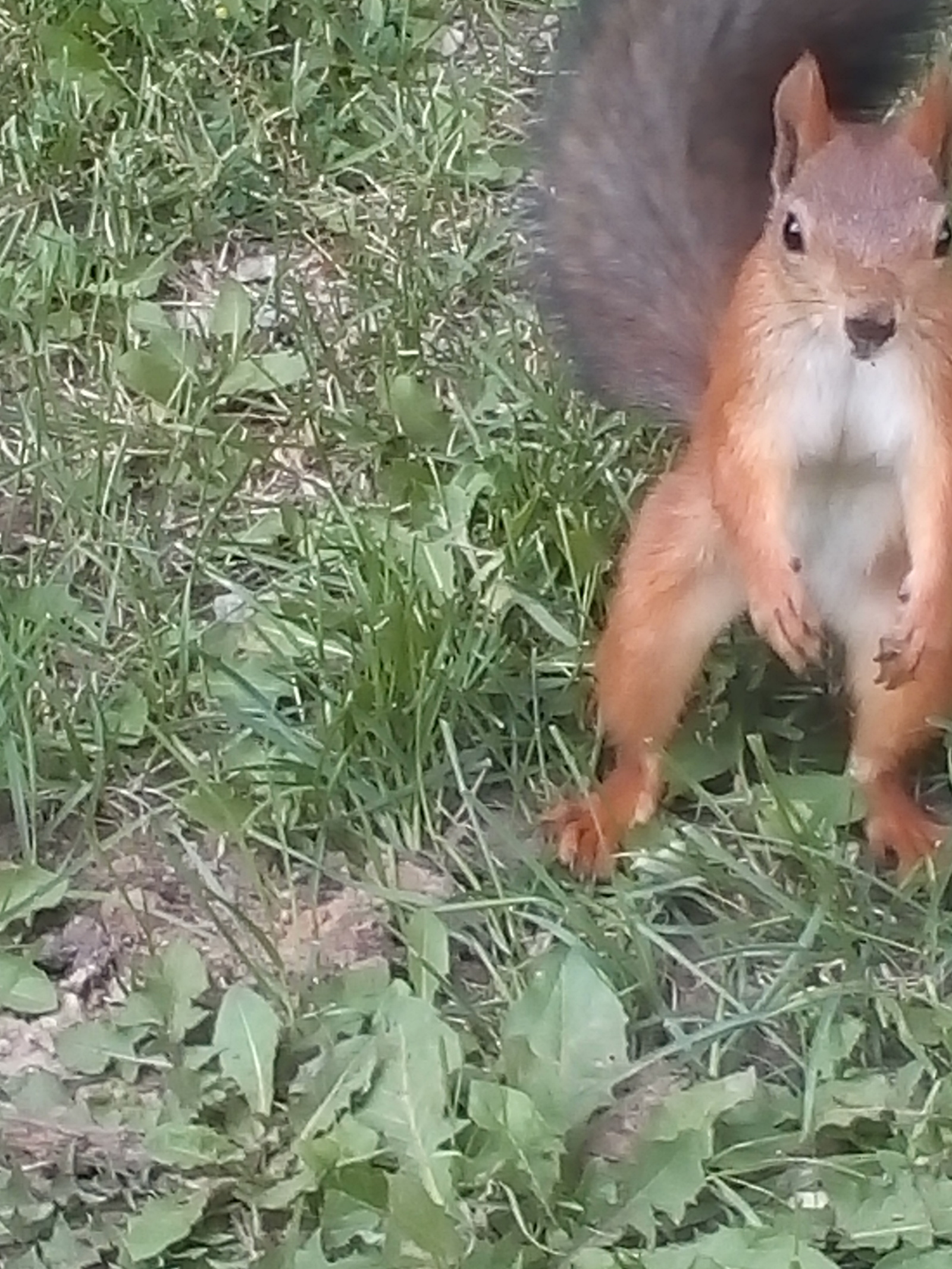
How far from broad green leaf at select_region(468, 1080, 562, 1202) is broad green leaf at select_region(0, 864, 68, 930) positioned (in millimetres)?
415

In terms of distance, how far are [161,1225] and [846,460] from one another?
2.44 feet

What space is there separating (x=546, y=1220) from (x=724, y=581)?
531 mm

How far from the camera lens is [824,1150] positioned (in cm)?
161

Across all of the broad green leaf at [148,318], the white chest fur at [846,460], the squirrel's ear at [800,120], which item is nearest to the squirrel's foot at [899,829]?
the white chest fur at [846,460]

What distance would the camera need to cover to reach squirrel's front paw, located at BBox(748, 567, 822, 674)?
1.69m

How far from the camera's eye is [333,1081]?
5.35 ft

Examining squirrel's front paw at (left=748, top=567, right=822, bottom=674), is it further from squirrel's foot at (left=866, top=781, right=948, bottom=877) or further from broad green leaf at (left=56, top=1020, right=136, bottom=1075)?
broad green leaf at (left=56, top=1020, right=136, bottom=1075)

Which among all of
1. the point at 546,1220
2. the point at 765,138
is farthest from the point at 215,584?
the point at 546,1220

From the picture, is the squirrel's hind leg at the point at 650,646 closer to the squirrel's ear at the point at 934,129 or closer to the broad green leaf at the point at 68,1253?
the squirrel's ear at the point at 934,129

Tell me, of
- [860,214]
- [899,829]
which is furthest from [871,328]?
[899,829]

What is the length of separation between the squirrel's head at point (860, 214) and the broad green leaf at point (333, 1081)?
61 cm

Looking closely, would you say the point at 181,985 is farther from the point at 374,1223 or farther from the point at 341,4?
the point at 341,4

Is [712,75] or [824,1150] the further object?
[712,75]

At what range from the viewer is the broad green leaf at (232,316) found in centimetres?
232
